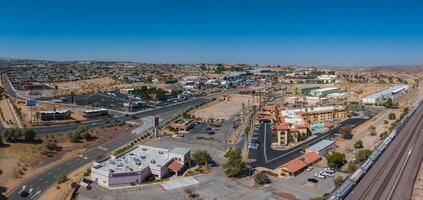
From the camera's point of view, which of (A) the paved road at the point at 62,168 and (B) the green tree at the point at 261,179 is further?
(A) the paved road at the point at 62,168

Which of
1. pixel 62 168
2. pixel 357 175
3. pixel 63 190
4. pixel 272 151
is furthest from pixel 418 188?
pixel 62 168

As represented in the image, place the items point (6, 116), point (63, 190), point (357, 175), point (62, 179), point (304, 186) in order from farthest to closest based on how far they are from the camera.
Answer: point (6, 116), point (62, 179), point (63, 190), point (357, 175), point (304, 186)

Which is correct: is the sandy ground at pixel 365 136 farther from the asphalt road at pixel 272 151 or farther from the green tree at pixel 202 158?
the green tree at pixel 202 158

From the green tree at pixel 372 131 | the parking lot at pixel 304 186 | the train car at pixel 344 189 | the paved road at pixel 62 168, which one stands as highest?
the green tree at pixel 372 131

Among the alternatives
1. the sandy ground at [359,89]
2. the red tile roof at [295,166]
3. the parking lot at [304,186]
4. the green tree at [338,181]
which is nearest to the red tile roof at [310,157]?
the red tile roof at [295,166]

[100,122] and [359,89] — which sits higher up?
[359,89]

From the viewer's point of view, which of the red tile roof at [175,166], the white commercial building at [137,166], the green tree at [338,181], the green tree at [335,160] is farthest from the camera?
the green tree at [335,160]

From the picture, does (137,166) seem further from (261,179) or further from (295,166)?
(295,166)
